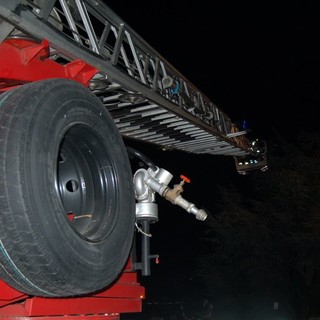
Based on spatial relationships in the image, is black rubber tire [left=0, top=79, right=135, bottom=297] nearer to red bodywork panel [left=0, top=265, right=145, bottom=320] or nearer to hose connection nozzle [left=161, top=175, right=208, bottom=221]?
red bodywork panel [left=0, top=265, right=145, bottom=320]

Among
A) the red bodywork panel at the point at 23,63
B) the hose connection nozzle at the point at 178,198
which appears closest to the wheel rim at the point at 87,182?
the red bodywork panel at the point at 23,63

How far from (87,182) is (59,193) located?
475 millimetres

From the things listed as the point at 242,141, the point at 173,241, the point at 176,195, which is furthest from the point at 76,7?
the point at 173,241

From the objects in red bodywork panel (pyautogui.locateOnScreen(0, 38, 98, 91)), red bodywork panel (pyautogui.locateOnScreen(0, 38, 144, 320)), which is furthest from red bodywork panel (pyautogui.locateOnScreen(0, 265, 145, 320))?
red bodywork panel (pyautogui.locateOnScreen(0, 38, 98, 91))

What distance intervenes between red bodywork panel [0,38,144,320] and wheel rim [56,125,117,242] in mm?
399

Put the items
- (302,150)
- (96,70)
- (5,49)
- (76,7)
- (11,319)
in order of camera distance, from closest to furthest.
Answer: (5,49), (11,319), (96,70), (76,7), (302,150)

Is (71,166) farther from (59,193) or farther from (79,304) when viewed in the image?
(79,304)

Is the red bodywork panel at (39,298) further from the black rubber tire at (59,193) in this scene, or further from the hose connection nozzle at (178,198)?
the hose connection nozzle at (178,198)

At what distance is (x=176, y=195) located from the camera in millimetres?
3535

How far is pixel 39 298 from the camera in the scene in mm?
2475

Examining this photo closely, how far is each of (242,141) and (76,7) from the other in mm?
4115

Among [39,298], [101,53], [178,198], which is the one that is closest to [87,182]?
[39,298]

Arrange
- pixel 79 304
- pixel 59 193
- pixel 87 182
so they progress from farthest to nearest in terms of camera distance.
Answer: pixel 79 304 → pixel 87 182 → pixel 59 193

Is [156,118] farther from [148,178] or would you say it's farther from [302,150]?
[302,150]
